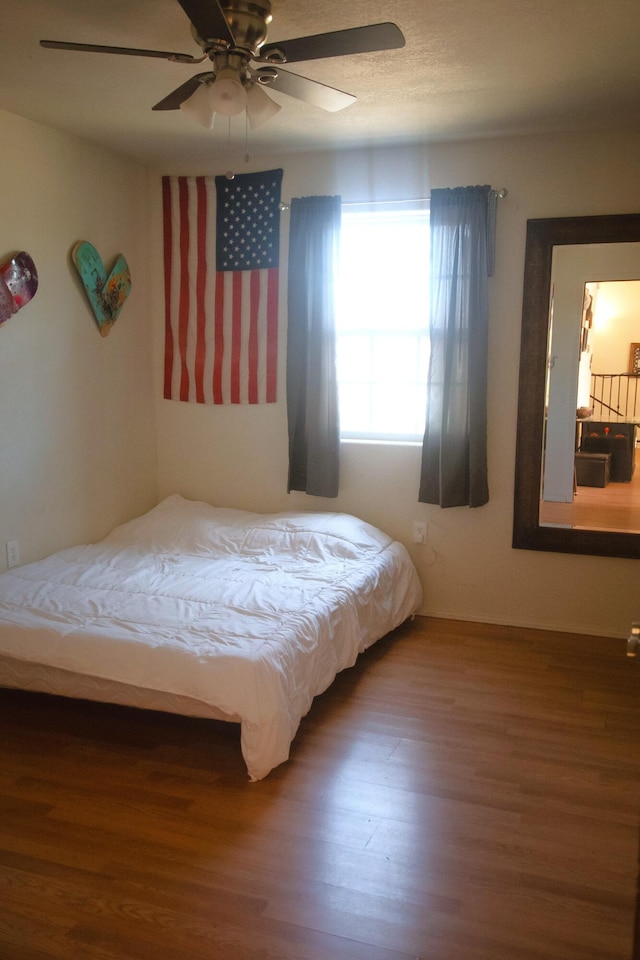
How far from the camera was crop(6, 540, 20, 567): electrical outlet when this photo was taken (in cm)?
352

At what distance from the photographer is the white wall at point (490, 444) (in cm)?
369

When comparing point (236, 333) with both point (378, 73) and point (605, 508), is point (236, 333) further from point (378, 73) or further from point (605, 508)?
point (605, 508)

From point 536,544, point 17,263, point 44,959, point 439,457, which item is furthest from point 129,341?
point 44,959

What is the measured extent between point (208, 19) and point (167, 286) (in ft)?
8.43

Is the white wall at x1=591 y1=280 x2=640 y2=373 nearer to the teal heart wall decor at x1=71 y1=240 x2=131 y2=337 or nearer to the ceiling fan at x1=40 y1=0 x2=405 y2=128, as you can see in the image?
the ceiling fan at x1=40 y1=0 x2=405 y2=128

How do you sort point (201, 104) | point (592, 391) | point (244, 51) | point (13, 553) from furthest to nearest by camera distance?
point (592, 391) < point (13, 553) < point (201, 104) < point (244, 51)

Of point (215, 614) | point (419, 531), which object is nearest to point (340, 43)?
point (215, 614)

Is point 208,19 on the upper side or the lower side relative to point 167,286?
upper

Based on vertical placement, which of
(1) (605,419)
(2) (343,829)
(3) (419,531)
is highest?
(1) (605,419)

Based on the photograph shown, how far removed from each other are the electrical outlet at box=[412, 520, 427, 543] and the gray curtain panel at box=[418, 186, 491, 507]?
0.66 feet

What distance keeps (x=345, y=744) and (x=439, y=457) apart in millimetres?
1698

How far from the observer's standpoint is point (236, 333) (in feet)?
14.3

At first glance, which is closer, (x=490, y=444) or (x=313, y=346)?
(x=490, y=444)

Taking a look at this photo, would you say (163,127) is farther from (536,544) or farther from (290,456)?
(536,544)
